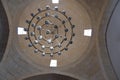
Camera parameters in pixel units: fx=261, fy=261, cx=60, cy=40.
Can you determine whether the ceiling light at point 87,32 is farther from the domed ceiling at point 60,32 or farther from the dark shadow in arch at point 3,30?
the dark shadow in arch at point 3,30

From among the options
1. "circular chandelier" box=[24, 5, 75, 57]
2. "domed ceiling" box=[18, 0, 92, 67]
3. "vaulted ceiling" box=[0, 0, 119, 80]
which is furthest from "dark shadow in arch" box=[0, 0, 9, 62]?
"circular chandelier" box=[24, 5, 75, 57]

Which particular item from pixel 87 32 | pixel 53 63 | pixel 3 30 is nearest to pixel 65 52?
pixel 53 63

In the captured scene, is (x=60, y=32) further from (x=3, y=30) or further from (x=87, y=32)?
(x=3, y=30)

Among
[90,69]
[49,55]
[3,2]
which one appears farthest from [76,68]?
[3,2]

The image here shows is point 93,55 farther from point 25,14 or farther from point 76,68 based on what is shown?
point 25,14

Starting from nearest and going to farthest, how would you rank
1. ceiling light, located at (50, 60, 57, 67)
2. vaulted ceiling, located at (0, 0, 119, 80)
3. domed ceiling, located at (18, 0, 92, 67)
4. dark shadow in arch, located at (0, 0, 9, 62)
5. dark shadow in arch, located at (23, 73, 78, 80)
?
dark shadow in arch, located at (0, 0, 9, 62) → vaulted ceiling, located at (0, 0, 119, 80) → domed ceiling, located at (18, 0, 92, 67) → dark shadow in arch, located at (23, 73, 78, 80) → ceiling light, located at (50, 60, 57, 67)

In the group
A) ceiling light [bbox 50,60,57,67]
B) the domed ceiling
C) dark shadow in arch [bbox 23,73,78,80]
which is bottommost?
dark shadow in arch [bbox 23,73,78,80]

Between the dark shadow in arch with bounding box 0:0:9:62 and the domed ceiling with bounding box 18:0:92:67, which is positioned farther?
the domed ceiling with bounding box 18:0:92:67

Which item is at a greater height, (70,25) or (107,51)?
(70,25)

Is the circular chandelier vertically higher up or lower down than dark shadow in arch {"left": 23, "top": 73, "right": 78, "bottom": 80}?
higher up

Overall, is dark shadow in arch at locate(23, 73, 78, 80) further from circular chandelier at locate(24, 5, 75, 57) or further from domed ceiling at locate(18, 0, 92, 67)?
circular chandelier at locate(24, 5, 75, 57)

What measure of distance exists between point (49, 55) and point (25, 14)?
2.07 meters

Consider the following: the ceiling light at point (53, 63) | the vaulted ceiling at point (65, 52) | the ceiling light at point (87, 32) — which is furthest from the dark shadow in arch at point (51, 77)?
the ceiling light at point (87, 32)

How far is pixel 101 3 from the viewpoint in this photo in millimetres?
9445
